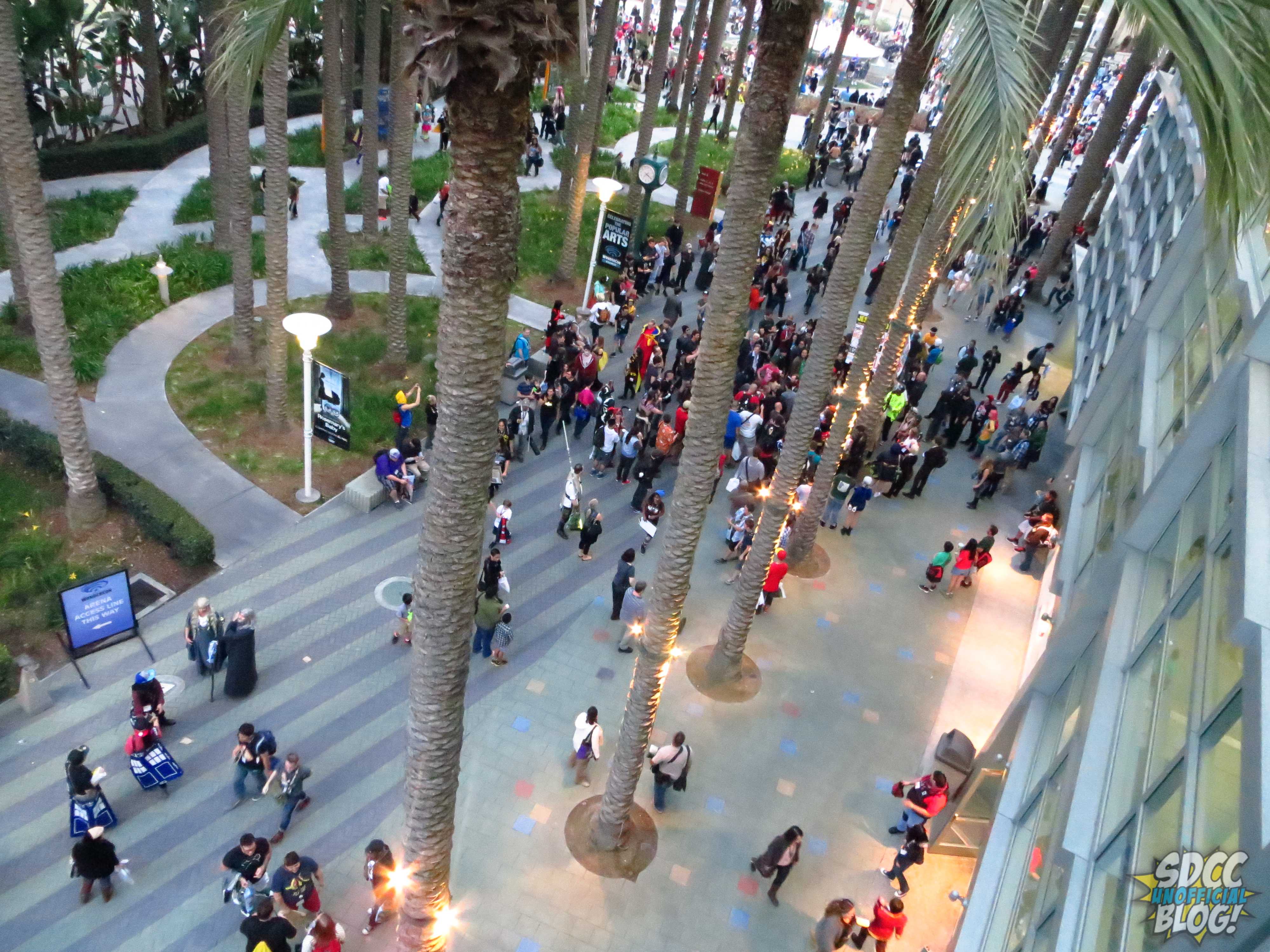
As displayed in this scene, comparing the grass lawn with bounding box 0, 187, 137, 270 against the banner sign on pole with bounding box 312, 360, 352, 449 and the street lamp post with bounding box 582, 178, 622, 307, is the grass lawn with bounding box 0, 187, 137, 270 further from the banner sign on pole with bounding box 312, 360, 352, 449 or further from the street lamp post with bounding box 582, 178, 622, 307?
the street lamp post with bounding box 582, 178, 622, 307

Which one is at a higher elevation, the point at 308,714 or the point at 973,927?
the point at 973,927

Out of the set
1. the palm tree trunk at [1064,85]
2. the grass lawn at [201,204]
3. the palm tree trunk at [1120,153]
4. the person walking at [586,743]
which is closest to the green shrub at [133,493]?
the person walking at [586,743]

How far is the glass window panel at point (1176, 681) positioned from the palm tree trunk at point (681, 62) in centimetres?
2313

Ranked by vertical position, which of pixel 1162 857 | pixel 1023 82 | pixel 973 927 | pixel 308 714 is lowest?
pixel 308 714

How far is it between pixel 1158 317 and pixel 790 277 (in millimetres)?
13602

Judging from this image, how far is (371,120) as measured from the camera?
22.0 meters

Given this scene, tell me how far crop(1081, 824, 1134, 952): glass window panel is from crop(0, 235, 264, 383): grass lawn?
1740 centimetres

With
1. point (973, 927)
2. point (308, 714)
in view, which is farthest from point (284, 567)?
point (973, 927)

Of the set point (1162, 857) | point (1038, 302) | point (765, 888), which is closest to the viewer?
point (1162, 857)

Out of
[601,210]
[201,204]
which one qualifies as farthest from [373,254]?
[601,210]

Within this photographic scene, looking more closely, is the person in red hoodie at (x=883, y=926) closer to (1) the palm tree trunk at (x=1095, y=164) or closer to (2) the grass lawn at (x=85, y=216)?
(2) the grass lawn at (x=85, y=216)

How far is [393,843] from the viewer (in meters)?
10.6

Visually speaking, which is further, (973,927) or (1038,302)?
(1038,302)

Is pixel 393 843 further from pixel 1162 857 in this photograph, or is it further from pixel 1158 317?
pixel 1158 317
